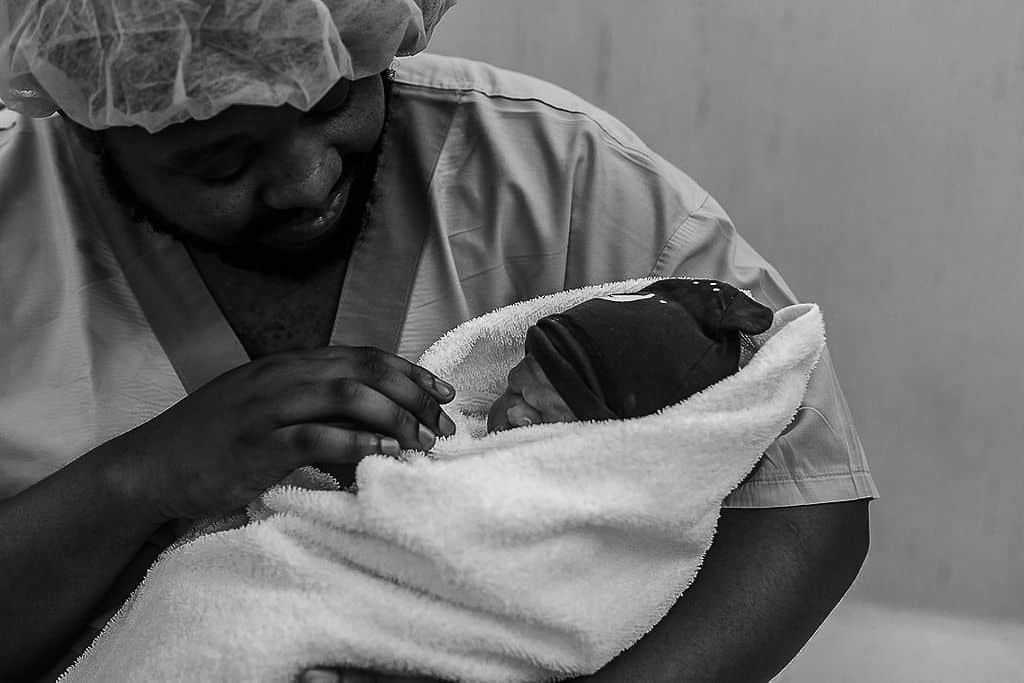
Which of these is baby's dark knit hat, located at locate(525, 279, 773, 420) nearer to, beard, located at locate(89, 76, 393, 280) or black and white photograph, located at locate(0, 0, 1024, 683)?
black and white photograph, located at locate(0, 0, 1024, 683)

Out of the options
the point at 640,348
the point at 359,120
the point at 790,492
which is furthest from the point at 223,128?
the point at 790,492

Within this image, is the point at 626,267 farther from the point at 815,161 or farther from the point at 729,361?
the point at 815,161

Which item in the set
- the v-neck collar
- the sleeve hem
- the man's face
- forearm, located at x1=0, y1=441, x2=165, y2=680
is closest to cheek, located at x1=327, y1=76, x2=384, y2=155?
the man's face

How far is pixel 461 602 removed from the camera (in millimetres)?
759

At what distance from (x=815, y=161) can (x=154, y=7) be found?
922 millimetres

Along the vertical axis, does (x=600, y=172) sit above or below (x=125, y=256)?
above

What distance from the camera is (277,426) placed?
2.56 feet

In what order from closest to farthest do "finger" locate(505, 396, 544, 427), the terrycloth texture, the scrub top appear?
the terrycloth texture, "finger" locate(505, 396, 544, 427), the scrub top

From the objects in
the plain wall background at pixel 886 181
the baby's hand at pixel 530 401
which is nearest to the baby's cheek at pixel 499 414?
the baby's hand at pixel 530 401

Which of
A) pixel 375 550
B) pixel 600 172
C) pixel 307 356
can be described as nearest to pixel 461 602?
pixel 375 550

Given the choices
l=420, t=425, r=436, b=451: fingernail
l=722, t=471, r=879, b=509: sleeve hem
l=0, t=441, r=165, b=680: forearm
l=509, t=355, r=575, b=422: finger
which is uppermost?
l=509, t=355, r=575, b=422: finger

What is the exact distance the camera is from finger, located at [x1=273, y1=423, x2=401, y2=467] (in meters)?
0.77

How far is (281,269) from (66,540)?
0.27 metres

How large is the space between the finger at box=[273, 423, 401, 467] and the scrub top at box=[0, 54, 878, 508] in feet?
0.75
